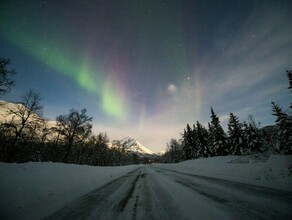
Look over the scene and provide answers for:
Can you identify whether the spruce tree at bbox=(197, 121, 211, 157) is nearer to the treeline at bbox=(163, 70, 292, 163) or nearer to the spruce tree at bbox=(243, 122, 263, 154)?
the treeline at bbox=(163, 70, 292, 163)

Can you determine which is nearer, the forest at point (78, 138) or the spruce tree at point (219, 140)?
the forest at point (78, 138)

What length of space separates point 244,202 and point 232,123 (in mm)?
43203

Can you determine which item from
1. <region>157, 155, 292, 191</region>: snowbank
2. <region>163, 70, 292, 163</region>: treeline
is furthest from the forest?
<region>157, 155, 292, 191</region>: snowbank

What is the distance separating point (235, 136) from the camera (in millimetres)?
40781

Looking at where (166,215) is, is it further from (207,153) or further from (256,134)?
(207,153)

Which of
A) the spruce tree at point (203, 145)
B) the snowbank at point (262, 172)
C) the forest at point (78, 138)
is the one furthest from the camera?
the spruce tree at point (203, 145)

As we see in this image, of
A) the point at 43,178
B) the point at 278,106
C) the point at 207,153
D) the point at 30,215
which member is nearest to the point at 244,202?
the point at 30,215

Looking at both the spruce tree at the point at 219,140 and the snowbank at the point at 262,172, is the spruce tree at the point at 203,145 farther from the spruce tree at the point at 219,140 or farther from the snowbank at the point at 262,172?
the snowbank at the point at 262,172

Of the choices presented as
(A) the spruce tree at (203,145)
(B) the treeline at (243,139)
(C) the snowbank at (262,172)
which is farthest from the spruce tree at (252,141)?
(C) the snowbank at (262,172)

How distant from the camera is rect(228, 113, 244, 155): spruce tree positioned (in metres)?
40.2

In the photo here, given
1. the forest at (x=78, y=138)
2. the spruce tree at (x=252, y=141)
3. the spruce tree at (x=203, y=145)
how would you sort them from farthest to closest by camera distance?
the spruce tree at (x=203, y=145), the spruce tree at (x=252, y=141), the forest at (x=78, y=138)

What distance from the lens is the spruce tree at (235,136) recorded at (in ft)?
132

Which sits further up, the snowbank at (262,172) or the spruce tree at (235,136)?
the spruce tree at (235,136)

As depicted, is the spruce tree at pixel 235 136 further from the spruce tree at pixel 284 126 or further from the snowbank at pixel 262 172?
the snowbank at pixel 262 172
